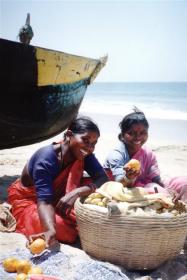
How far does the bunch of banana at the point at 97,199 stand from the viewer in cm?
239

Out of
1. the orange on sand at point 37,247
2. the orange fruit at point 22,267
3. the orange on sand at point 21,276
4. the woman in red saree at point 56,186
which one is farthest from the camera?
the woman in red saree at point 56,186

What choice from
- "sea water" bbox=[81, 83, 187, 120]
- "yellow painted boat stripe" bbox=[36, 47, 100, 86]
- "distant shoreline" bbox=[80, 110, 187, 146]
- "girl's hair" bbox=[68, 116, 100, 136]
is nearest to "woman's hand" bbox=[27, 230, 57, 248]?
"girl's hair" bbox=[68, 116, 100, 136]

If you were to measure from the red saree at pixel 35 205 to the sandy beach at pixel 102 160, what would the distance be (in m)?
0.09

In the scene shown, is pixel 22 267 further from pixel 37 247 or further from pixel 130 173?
pixel 130 173

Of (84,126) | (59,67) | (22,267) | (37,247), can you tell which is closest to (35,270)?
(22,267)

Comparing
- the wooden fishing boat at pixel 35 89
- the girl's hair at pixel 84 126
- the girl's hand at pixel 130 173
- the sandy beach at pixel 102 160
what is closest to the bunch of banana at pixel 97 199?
the girl's hand at pixel 130 173

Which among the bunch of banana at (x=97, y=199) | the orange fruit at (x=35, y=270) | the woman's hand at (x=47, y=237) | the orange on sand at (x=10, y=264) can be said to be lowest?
the orange on sand at (x=10, y=264)

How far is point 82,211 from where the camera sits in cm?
236

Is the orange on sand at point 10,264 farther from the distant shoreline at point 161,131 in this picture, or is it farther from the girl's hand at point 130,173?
the distant shoreline at point 161,131

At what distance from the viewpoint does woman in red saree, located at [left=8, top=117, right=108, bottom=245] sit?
2.61 metres

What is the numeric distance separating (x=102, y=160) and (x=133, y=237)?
3.84 meters

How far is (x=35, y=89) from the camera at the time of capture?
4.56 metres

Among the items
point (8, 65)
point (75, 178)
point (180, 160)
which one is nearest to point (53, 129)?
point (8, 65)

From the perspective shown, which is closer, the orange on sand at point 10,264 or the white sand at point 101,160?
the orange on sand at point 10,264
